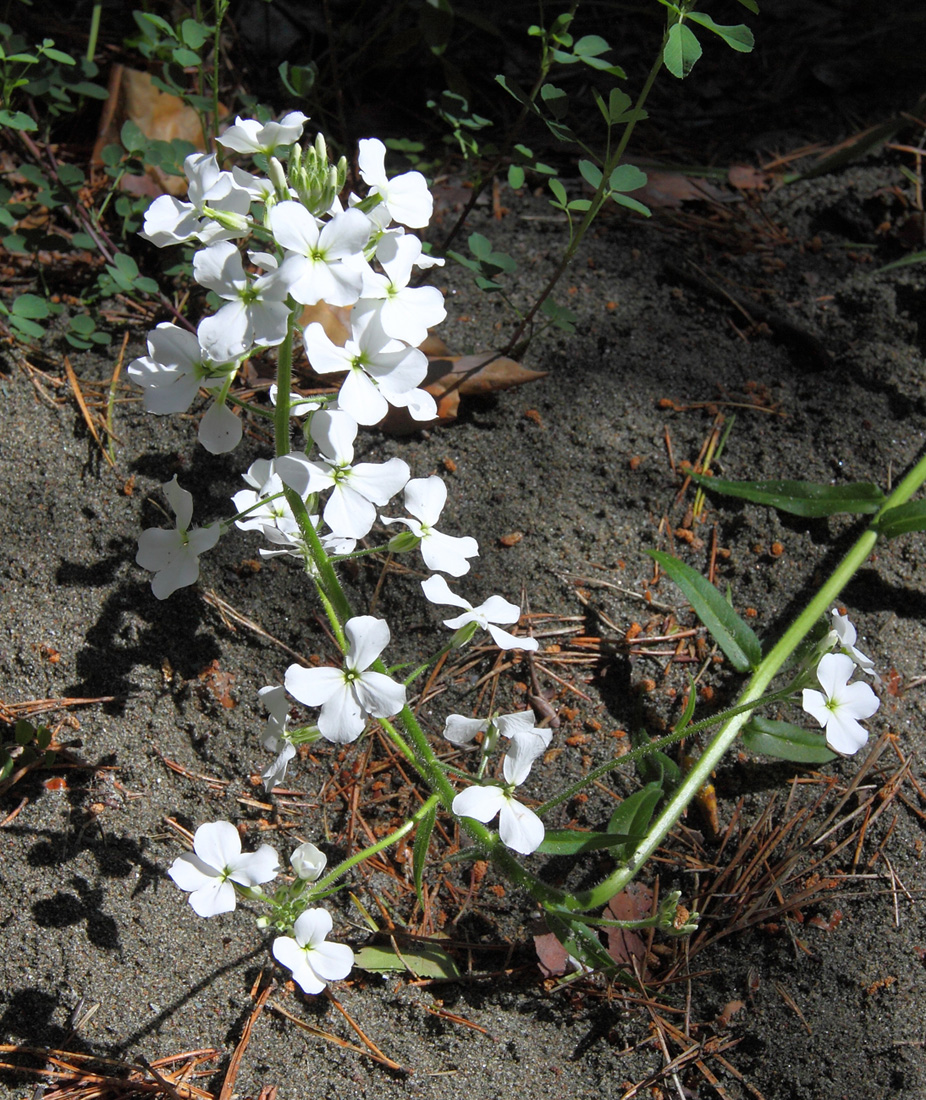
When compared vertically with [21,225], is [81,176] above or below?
above

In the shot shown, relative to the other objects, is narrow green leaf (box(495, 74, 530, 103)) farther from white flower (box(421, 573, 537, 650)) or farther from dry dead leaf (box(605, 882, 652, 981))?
dry dead leaf (box(605, 882, 652, 981))

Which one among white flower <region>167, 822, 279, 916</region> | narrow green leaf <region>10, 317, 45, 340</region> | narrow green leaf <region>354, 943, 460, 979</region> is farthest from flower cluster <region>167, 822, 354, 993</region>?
narrow green leaf <region>10, 317, 45, 340</region>

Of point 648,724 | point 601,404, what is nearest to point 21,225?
point 601,404

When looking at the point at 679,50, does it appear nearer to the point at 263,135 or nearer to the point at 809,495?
the point at 263,135

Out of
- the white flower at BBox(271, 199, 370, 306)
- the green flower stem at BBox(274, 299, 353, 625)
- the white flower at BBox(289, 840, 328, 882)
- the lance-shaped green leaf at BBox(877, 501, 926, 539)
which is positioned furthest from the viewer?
the lance-shaped green leaf at BBox(877, 501, 926, 539)

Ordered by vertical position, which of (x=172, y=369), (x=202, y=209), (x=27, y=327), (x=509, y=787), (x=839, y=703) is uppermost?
(x=202, y=209)

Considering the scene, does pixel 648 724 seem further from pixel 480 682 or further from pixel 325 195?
pixel 325 195

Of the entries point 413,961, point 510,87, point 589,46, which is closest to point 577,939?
point 413,961
